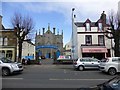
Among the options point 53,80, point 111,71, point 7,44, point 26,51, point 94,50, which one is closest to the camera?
point 53,80

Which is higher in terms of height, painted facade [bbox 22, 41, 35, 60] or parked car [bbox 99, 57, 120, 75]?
painted facade [bbox 22, 41, 35, 60]

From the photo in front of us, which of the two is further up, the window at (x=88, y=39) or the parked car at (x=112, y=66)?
the window at (x=88, y=39)

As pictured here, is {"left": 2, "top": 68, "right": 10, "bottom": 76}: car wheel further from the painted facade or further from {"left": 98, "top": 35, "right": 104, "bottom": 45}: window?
the painted facade

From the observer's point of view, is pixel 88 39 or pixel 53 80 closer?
pixel 53 80

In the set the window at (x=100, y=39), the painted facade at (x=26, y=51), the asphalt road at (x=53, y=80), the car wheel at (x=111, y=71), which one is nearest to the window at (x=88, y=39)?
the window at (x=100, y=39)

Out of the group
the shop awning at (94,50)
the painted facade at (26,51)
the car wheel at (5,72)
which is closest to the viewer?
the car wheel at (5,72)

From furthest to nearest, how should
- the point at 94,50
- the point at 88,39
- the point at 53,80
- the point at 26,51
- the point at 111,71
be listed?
the point at 26,51, the point at 88,39, the point at 94,50, the point at 111,71, the point at 53,80

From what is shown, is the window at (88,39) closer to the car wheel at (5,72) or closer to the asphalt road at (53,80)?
the asphalt road at (53,80)

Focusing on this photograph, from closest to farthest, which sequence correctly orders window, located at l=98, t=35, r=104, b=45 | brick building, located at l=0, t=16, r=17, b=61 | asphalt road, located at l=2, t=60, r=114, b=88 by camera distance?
asphalt road, located at l=2, t=60, r=114, b=88
window, located at l=98, t=35, r=104, b=45
brick building, located at l=0, t=16, r=17, b=61

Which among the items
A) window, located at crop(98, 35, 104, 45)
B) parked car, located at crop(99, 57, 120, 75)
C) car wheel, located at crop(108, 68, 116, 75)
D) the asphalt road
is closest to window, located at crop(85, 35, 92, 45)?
window, located at crop(98, 35, 104, 45)

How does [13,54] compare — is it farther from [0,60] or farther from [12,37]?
[0,60]

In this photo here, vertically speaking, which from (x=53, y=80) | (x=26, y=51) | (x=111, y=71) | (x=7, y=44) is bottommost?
(x=53, y=80)

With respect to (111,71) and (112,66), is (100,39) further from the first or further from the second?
(111,71)

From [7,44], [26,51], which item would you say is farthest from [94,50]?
[26,51]
